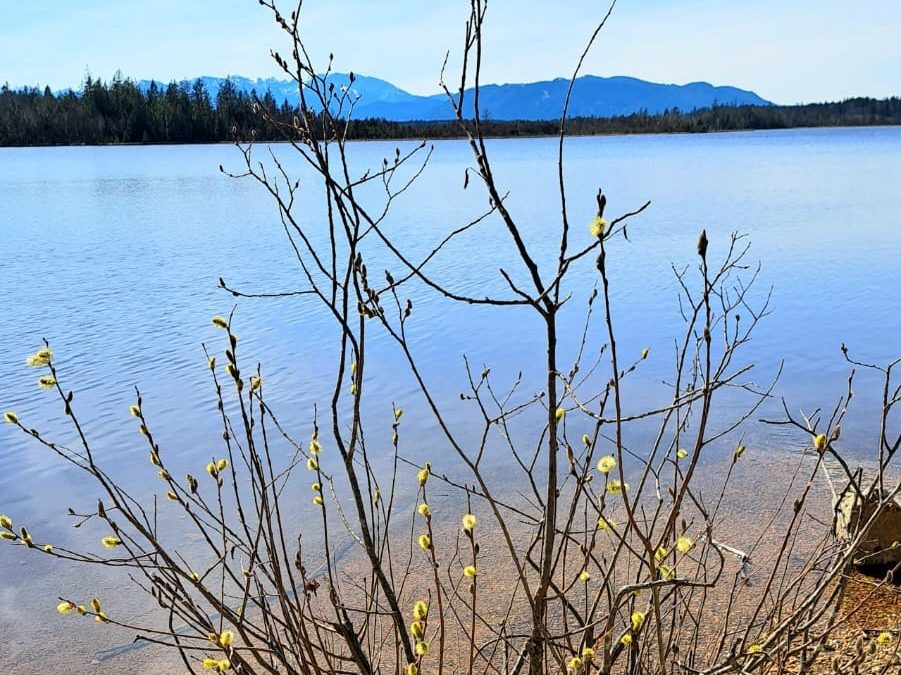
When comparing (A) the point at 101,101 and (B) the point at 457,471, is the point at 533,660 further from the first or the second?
(A) the point at 101,101

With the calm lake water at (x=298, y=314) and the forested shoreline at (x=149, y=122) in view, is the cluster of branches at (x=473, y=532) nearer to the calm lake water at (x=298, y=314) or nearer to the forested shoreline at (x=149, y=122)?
the calm lake water at (x=298, y=314)

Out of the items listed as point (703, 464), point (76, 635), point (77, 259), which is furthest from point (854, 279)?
point (77, 259)

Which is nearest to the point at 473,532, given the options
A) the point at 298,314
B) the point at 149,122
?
the point at 298,314

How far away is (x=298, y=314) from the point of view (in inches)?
351

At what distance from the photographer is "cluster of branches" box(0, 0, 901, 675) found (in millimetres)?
1597

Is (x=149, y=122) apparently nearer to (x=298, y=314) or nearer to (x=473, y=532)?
(x=298, y=314)

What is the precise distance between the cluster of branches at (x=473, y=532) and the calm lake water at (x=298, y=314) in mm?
227

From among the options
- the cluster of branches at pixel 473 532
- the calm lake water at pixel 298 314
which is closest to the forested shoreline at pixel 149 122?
the calm lake water at pixel 298 314

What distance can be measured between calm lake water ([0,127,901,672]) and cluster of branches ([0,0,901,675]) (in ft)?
0.74

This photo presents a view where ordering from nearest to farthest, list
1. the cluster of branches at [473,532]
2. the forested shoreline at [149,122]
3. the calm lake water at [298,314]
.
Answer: the cluster of branches at [473,532], the calm lake water at [298,314], the forested shoreline at [149,122]

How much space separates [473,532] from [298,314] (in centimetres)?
512

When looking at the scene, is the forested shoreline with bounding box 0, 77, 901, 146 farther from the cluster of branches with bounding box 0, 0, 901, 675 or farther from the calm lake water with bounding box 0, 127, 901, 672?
the cluster of branches with bounding box 0, 0, 901, 675

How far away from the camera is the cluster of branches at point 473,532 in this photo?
160 cm

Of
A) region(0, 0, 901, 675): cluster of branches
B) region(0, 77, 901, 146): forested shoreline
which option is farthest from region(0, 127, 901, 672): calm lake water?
region(0, 77, 901, 146): forested shoreline
